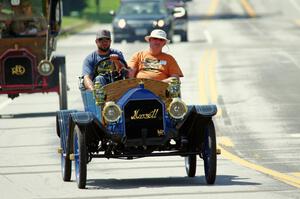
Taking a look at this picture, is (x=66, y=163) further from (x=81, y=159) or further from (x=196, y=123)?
(x=196, y=123)

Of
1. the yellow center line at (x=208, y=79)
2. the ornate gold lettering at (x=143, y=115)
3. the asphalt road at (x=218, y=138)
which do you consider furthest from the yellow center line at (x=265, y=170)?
the yellow center line at (x=208, y=79)

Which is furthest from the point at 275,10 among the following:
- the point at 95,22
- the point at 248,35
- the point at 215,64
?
the point at 215,64

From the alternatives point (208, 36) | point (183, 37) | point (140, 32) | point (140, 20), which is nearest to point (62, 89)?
point (140, 20)

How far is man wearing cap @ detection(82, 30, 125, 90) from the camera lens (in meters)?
14.4

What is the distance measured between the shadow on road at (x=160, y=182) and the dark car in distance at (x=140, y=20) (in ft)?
107

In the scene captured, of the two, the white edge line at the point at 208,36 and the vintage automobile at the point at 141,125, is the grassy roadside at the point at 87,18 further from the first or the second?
the vintage automobile at the point at 141,125

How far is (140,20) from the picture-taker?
47438mm

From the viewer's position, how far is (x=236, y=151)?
1706cm

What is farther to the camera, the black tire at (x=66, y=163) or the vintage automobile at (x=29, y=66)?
the vintage automobile at (x=29, y=66)

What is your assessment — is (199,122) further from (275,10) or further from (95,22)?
(275,10)

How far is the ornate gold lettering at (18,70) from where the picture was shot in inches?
907

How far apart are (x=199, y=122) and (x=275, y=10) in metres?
72.0

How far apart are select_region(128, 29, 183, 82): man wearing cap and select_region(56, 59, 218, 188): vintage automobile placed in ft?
2.51

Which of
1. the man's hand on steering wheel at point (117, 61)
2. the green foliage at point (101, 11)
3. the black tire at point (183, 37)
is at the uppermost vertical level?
the man's hand on steering wheel at point (117, 61)
